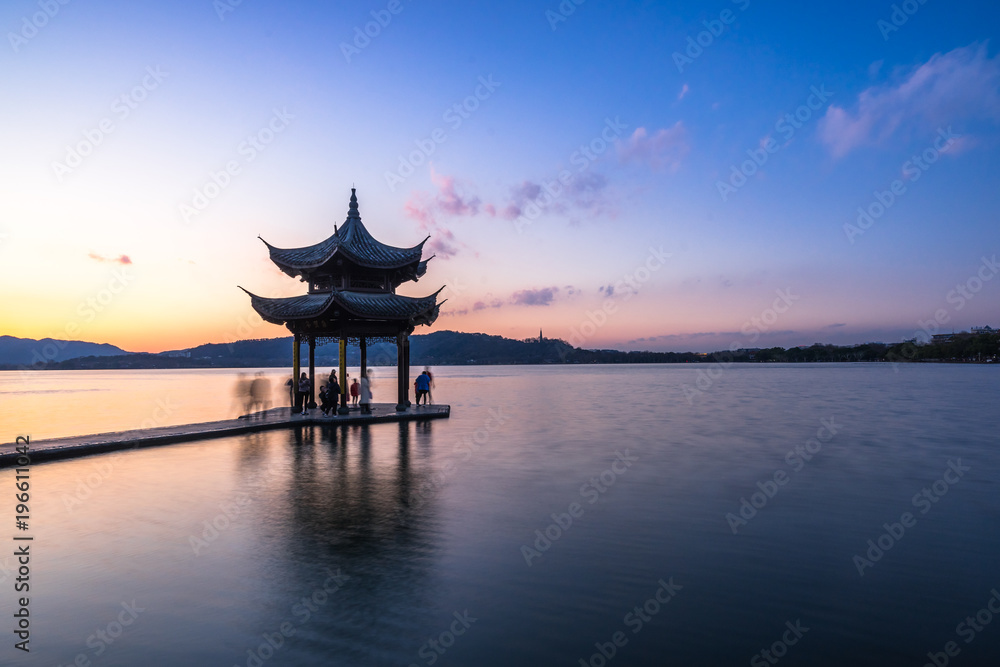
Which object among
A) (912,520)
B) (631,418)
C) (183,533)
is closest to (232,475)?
(183,533)

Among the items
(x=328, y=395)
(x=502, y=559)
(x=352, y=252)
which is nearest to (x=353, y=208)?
(x=352, y=252)

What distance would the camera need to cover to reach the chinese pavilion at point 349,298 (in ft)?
71.3

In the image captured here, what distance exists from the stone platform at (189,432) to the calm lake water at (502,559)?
1.04 m

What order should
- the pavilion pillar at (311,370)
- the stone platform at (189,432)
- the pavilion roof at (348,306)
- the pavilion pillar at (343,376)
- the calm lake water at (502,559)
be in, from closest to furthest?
the calm lake water at (502,559)
the stone platform at (189,432)
the pavilion roof at (348,306)
the pavilion pillar at (343,376)
the pavilion pillar at (311,370)

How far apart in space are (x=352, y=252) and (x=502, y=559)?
16713mm

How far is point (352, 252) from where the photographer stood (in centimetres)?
2197

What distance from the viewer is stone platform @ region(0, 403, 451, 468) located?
14.4m

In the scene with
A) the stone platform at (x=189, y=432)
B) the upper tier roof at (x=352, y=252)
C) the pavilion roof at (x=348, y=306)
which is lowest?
the stone platform at (x=189, y=432)

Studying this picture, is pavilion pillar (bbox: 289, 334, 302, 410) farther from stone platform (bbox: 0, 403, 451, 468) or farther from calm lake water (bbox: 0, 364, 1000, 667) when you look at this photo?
calm lake water (bbox: 0, 364, 1000, 667)

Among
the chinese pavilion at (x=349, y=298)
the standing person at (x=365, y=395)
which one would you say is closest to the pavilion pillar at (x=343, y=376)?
the chinese pavilion at (x=349, y=298)

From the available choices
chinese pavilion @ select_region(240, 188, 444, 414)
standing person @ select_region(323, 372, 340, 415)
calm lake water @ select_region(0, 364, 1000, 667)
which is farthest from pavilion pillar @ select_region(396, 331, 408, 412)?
calm lake water @ select_region(0, 364, 1000, 667)

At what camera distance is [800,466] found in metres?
15.1

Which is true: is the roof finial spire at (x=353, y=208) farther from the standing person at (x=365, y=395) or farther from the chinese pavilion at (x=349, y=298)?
the standing person at (x=365, y=395)

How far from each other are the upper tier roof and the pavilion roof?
1235 mm
